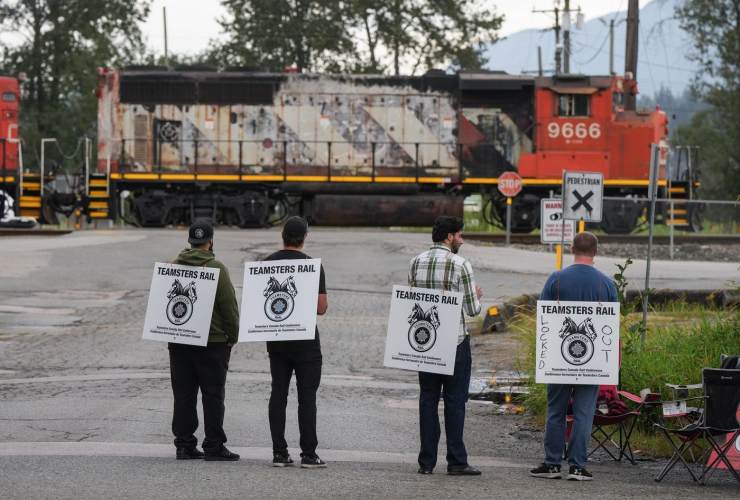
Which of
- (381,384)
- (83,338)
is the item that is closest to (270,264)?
(381,384)

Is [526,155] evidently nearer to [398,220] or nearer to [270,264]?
[398,220]

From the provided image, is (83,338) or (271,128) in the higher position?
(271,128)

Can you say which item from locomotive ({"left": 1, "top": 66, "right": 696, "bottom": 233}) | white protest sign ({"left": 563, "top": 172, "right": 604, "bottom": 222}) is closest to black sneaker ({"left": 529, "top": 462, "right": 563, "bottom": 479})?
white protest sign ({"left": 563, "top": 172, "right": 604, "bottom": 222})

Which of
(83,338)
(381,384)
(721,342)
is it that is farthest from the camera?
(83,338)

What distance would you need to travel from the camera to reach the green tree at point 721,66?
5078cm

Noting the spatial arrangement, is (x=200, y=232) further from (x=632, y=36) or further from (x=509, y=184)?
(x=632, y=36)

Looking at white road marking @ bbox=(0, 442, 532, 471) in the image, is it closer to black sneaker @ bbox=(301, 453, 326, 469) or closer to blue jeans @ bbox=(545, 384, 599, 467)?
black sneaker @ bbox=(301, 453, 326, 469)

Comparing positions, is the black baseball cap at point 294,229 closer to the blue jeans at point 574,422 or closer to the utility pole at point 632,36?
the blue jeans at point 574,422

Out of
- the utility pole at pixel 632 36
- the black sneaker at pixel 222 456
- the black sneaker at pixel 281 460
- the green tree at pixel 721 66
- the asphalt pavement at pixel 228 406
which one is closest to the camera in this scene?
the asphalt pavement at pixel 228 406

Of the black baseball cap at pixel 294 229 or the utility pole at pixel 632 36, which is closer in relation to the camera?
the black baseball cap at pixel 294 229

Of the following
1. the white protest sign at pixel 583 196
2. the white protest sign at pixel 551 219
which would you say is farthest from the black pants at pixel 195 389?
the white protest sign at pixel 551 219

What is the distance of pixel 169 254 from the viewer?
76.9ft

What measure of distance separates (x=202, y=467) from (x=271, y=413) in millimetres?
665

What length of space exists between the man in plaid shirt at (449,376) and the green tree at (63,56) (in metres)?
48.3
